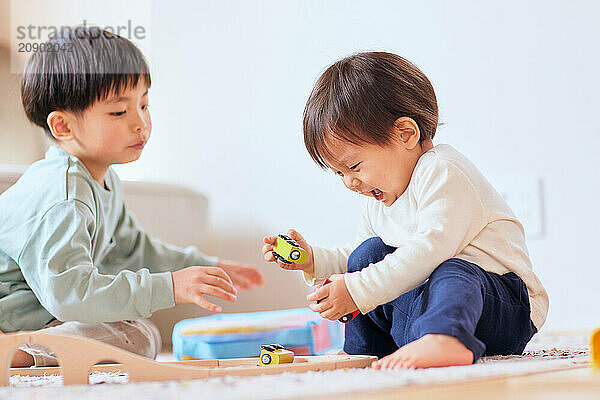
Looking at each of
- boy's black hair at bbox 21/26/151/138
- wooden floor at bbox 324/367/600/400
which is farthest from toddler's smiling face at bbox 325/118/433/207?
boy's black hair at bbox 21/26/151/138

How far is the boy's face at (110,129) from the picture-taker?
1.13 metres

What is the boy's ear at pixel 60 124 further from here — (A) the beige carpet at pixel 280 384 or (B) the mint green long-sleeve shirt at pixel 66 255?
(A) the beige carpet at pixel 280 384

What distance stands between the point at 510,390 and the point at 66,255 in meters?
0.64

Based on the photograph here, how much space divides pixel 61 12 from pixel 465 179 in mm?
912

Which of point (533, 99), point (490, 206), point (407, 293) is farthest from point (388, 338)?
point (533, 99)

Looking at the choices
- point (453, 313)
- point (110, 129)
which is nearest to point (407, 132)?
point (453, 313)

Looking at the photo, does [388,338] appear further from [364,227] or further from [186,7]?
[186,7]

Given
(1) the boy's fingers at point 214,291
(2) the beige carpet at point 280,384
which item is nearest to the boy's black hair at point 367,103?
(1) the boy's fingers at point 214,291

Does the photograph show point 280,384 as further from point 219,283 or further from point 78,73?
point 78,73

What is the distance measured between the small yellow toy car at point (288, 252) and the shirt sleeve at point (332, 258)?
6cm

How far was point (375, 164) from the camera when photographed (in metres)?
0.87

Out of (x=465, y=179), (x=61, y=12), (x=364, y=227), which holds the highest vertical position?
(x=61, y=12)

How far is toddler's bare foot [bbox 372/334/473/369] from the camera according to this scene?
2.13 ft

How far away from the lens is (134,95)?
114 cm
